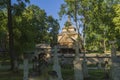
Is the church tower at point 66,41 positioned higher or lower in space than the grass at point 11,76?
higher

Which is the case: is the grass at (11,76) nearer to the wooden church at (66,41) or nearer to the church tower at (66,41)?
the church tower at (66,41)

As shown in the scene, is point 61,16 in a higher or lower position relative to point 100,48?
higher

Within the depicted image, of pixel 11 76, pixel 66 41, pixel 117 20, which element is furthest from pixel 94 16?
pixel 11 76

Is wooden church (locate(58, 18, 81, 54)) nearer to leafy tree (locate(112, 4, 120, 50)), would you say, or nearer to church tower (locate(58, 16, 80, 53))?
church tower (locate(58, 16, 80, 53))

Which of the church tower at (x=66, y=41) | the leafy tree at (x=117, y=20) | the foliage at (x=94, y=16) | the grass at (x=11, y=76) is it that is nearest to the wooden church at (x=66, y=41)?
the church tower at (x=66, y=41)

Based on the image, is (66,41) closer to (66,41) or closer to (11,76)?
(66,41)

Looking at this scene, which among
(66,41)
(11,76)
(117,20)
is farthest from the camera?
(66,41)

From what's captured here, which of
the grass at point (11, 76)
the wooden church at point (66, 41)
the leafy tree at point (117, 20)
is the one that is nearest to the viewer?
the grass at point (11, 76)

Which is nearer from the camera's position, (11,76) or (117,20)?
(11,76)

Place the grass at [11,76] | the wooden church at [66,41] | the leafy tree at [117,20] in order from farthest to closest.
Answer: the wooden church at [66,41], the leafy tree at [117,20], the grass at [11,76]

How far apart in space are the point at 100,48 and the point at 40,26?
22865mm

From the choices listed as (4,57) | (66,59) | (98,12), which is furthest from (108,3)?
(4,57)

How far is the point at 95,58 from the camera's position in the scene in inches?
2325

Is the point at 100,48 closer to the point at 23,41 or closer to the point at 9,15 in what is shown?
the point at 23,41
